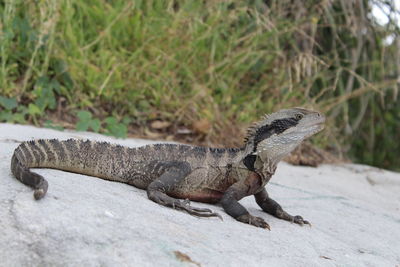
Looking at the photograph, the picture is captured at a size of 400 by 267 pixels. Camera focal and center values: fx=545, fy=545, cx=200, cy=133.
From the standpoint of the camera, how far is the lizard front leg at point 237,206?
2978mm

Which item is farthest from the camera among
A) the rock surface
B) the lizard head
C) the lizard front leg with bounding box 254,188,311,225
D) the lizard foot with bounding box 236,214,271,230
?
the lizard front leg with bounding box 254,188,311,225

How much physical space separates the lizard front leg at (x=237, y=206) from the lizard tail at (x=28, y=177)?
1.13m

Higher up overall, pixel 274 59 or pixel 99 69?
pixel 274 59

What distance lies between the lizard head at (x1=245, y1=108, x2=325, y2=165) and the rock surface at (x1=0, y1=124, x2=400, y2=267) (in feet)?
1.38

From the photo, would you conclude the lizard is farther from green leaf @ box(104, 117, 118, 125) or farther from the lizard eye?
green leaf @ box(104, 117, 118, 125)

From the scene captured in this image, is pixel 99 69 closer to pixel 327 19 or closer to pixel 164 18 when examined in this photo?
pixel 164 18

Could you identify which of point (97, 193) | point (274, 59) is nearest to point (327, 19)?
point (274, 59)

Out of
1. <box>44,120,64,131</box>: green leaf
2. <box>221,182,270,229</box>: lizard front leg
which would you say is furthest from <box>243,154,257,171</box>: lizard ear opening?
<box>44,120,64,131</box>: green leaf

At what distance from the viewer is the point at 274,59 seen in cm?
711

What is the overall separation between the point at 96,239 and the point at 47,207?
0.28m

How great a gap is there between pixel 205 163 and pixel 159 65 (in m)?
2.84

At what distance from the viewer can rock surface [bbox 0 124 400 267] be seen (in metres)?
1.95

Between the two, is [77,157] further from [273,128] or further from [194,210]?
[273,128]

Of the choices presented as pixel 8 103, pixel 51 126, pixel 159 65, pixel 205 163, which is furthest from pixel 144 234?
pixel 159 65
